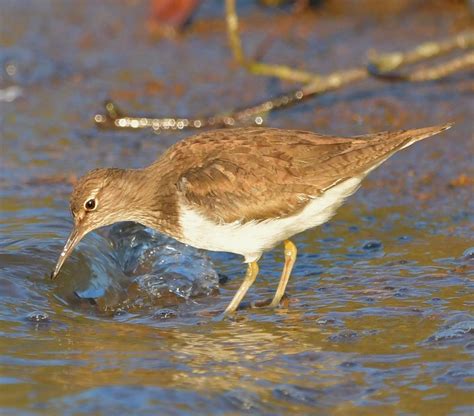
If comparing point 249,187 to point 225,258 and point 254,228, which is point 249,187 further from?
point 225,258

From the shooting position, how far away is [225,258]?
298 inches

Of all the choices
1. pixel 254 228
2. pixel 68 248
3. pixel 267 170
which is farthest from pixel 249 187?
pixel 68 248

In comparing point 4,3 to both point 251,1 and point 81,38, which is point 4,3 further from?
point 251,1

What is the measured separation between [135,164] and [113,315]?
2.71 metres

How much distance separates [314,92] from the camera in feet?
31.2

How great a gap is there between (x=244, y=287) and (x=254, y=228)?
403 millimetres

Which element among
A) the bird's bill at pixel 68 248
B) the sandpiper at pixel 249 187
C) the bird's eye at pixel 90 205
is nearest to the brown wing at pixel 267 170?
the sandpiper at pixel 249 187

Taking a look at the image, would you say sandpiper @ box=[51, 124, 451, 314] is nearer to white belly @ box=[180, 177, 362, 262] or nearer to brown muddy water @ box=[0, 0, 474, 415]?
white belly @ box=[180, 177, 362, 262]

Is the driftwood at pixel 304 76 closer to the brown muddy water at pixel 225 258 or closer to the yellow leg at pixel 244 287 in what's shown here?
the brown muddy water at pixel 225 258

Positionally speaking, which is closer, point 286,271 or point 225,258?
point 286,271

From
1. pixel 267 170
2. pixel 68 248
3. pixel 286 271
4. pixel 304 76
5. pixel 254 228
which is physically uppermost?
pixel 304 76

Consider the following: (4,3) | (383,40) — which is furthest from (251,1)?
(4,3)

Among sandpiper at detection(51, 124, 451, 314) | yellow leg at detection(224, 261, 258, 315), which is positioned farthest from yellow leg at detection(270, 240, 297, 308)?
yellow leg at detection(224, 261, 258, 315)

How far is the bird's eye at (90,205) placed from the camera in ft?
21.9
